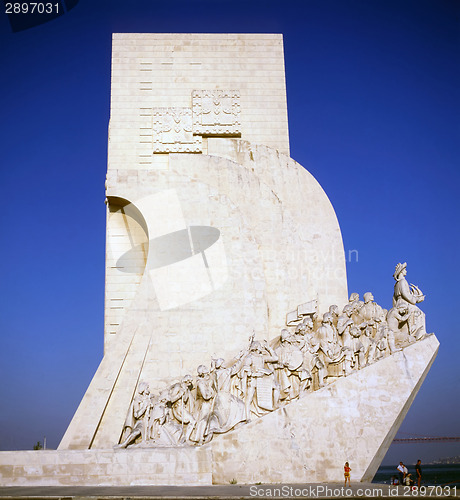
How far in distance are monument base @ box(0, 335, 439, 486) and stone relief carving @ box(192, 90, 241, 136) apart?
624cm

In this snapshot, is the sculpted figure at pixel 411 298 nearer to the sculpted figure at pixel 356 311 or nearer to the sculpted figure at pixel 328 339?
the sculpted figure at pixel 356 311

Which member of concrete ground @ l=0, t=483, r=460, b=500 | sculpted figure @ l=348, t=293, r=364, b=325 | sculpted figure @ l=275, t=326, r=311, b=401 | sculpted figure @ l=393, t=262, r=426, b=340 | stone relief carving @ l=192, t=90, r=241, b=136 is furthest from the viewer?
stone relief carving @ l=192, t=90, r=241, b=136

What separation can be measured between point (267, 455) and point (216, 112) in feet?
24.4

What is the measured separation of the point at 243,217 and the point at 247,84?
136 inches

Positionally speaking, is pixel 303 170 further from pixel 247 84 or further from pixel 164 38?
pixel 164 38


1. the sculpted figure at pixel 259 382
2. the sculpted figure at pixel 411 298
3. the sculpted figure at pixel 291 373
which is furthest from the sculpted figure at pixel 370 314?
the sculpted figure at pixel 259 382

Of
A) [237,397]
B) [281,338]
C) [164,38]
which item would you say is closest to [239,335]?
[281,338]

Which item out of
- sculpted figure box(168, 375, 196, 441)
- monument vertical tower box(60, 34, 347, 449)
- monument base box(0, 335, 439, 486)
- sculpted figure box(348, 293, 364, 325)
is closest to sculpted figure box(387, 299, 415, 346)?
sculpted figure box(348, 293, 364, 325)

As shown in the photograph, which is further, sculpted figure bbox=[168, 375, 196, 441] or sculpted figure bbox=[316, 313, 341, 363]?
sculpted figure bbox=[316, 313, 341, 363]

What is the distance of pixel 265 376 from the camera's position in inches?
395

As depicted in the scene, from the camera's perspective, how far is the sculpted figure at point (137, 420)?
9.78 m

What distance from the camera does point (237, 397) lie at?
9.92m

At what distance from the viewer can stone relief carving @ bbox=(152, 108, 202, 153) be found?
13.4 m

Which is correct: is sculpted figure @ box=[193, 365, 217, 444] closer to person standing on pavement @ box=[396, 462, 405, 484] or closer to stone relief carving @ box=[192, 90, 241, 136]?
person standing on pavement @ box=[396, 462, 405, 484]
